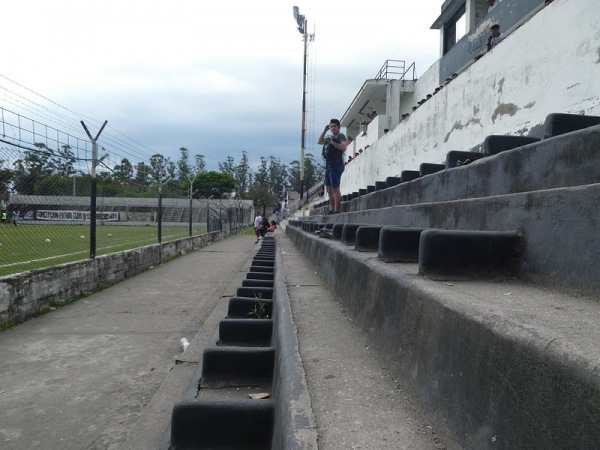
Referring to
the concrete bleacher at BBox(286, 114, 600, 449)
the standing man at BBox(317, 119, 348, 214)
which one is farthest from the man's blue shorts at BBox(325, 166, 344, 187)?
the concrete bleacher at BBox(286, 114, 600, 449)

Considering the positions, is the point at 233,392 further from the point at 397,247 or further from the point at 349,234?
the point at 349,234

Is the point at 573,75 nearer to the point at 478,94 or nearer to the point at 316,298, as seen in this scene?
the point at 478,94

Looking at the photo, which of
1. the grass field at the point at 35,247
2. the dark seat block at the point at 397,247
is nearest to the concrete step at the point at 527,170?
the dark seat block at the point at 397,247

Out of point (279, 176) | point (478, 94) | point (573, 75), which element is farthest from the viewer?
point (279, 176)

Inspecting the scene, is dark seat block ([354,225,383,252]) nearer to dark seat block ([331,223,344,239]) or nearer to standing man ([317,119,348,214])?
dark seat block ([331,223,344,239])

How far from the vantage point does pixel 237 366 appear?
7.39 ft

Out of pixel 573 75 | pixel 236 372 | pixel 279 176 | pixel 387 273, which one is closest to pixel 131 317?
pixel 236 372

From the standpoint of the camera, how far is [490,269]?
70.1 inches

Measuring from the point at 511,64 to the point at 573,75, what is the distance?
1.32 metres

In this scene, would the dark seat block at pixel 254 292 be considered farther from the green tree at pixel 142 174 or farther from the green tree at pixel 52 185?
the green tree at pixel 142 174

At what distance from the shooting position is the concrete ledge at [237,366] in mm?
2233

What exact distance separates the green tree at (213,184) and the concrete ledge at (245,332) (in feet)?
254

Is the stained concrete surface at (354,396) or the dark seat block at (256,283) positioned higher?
the stained concrete surface at (354,396)

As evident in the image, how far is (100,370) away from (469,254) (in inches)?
130
